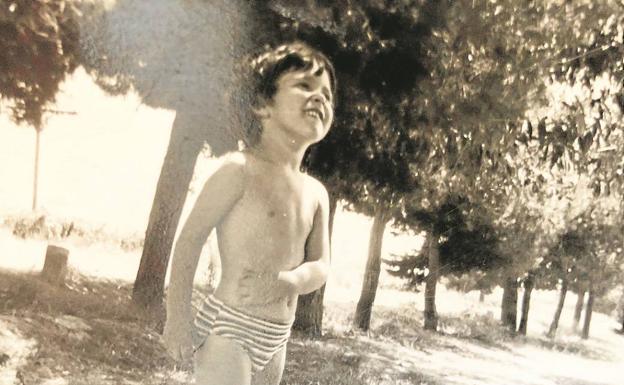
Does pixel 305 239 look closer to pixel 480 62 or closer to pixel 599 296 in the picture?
pixel 480 62

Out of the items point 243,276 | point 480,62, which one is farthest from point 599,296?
point 243,276

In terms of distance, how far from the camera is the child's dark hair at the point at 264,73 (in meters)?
1.47

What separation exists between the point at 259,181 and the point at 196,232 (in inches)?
7.4

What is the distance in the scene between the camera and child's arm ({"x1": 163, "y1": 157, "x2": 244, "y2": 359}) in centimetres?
138

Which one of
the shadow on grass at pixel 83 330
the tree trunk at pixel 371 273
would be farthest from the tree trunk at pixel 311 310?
the shadow on grass at pixel 83 330

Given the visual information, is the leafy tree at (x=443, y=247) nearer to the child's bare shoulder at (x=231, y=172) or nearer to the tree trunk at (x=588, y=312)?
the tree trunk at (x=588, y=312)

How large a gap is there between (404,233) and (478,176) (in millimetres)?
296

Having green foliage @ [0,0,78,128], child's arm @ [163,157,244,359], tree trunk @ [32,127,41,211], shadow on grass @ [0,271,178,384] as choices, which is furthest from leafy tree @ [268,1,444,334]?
tree trunk @ [32,127,41,211]

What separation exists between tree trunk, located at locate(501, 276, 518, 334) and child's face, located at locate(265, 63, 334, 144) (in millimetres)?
783

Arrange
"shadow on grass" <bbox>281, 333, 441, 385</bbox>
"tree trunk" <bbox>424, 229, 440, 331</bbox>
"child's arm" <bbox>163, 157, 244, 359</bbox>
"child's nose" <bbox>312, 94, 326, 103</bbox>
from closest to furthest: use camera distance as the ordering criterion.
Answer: "child's arm" <bbox>163, 157, 244, 359</bbox> → "child's nose" <bbox>312, 94, 326, 103</bbox> → "shadow on grass" <bbox>281, 333, 441, 385</bbox> → "tree trunk" <bbox>424, 229, 440, 331</bbox>

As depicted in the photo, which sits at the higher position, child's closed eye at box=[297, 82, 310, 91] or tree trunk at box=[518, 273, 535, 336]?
child's closed eye at box=[297, 82, 310, 91]

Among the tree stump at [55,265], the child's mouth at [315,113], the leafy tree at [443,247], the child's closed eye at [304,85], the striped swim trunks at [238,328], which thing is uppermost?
the child's closed eye at [304,85]

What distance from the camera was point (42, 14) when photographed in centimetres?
143

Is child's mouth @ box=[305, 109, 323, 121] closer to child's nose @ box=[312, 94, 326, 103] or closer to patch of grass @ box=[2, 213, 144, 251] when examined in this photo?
child's nose @ box=[312, 94, 326, 103]
